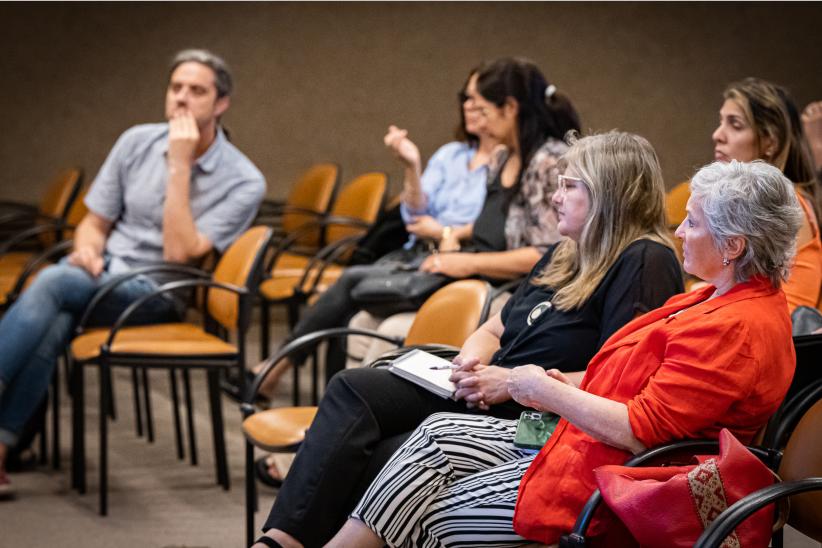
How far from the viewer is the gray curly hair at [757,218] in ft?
6.35

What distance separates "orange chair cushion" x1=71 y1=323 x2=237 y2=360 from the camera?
11.5ft

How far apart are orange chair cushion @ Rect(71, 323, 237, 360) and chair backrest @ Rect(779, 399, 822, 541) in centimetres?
200

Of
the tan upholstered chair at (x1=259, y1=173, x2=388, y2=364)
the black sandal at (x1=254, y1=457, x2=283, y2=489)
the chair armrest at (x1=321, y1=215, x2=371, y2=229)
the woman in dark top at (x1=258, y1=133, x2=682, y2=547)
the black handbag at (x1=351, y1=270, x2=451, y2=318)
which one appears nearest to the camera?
the woman in dark top at (x1=258, y1=133, x2=682, y2=547)

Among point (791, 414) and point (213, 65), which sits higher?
point (213, 65)

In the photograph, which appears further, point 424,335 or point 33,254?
point 33,254

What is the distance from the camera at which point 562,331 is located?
2441 millimetres

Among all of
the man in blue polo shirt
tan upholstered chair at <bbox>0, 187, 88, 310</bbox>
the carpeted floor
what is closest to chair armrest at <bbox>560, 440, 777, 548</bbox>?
the carpeted floor

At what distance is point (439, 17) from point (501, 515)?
5.55m

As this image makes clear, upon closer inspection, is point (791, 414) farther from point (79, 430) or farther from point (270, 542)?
point (79, 430)

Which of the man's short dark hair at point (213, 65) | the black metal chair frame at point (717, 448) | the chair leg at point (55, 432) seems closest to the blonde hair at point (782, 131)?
the black metal chair frame at point (717, 448)

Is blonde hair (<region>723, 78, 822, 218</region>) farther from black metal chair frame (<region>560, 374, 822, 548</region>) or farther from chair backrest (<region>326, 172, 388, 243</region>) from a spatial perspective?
chair backrest (<region>326, 172, 388, 243</region>)

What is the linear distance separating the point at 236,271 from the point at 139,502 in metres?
0.82

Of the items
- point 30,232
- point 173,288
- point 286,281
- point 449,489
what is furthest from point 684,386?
point 30,232

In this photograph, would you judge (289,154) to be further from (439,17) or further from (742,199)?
(742,199)
